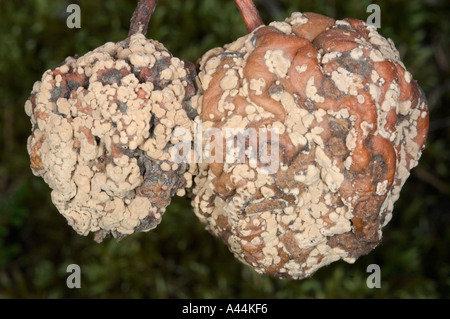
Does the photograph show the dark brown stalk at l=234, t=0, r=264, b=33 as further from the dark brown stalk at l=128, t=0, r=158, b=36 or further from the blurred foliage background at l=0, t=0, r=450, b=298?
the blurred foliage background at l=0, t=0, r=450, b=298

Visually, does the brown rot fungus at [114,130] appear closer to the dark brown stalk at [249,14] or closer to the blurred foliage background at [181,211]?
the dark brown stalk at [249,14]

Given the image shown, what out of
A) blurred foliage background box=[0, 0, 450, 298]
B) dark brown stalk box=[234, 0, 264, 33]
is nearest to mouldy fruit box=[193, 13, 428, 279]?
dark brown stalk box=[234, 0, 264, 33]

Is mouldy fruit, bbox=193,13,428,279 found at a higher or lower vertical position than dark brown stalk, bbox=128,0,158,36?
lower

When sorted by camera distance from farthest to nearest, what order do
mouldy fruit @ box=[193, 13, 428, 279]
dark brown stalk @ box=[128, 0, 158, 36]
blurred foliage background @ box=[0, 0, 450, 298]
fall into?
blurred foliage background @ box=[0, 0, 450, 298], dark brown stalk @ box=[128, 0, 158, 36], mouldy fruit @ box=[193, 13, 428, 279]

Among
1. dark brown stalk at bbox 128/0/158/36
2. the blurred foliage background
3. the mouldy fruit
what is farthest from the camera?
the blurred foliage background

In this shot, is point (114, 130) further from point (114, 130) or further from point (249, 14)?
point (249, 14)

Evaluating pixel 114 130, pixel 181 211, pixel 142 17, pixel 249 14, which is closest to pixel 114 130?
pixel 114 130

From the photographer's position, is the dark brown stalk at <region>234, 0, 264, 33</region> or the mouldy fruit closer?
the mouldy fruit
